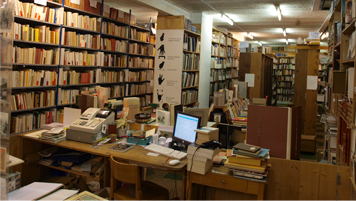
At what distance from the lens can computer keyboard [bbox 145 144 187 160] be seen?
2758 millimetres

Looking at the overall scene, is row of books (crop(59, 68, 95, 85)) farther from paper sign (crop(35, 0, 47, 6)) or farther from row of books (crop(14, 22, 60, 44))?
paper sign (crop(35, 0, 47, 6))

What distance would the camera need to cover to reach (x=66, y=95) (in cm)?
509

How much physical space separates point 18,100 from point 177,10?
4.65 meters

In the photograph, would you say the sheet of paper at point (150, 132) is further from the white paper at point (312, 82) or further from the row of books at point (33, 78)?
the white paper at point (312, 82)

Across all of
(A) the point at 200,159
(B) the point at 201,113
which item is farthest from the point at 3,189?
(B) the point at 201,113

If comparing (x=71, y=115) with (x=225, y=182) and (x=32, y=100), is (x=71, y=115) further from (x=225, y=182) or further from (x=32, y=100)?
(x=225, y=182)

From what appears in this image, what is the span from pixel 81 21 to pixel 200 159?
413cm

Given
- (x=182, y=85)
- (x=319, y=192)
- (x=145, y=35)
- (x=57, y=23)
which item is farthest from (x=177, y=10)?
(x=319, y=192)

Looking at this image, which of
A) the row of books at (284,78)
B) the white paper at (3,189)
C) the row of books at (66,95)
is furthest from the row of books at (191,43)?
the row of books at (284,78)

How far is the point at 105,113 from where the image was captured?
3.38 meters

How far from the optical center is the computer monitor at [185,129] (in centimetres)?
291

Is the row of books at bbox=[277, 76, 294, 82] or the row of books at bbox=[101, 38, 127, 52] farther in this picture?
the row of books at bbox=[277, 76, 294, 82]

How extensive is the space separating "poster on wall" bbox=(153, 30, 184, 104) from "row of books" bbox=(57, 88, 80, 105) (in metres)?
1.78

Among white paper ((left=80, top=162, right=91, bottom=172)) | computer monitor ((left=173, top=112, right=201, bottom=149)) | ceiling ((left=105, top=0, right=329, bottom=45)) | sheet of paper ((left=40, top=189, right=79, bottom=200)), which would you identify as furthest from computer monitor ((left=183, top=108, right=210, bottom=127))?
ceiling ((left=105, top=0, right=329, bottom=45))
